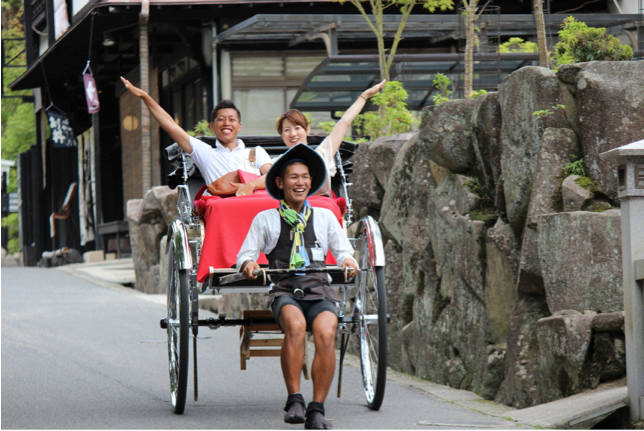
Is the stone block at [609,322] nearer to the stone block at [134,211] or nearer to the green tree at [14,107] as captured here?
the stone block at [134,211]

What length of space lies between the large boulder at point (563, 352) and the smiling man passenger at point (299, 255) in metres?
1.83

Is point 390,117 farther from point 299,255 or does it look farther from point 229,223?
point 299,255

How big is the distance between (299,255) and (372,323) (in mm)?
819

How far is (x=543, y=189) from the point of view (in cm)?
795

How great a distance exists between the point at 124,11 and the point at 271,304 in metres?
17.3

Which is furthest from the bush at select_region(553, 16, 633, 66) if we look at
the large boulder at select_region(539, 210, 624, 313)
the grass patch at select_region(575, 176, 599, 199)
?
the large boulder at select_region(539, 210, 624, 313)

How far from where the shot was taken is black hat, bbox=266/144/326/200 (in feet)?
20.5

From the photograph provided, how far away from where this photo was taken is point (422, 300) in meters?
9.98

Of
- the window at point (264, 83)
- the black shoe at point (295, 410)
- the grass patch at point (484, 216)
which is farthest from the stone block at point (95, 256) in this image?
the black shoe at point (295, 410)

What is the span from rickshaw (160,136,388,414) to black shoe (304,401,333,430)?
0.76m

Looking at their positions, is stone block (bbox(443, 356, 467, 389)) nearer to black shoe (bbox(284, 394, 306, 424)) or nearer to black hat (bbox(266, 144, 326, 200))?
black hat (bbox(266, 144, 326, 200))

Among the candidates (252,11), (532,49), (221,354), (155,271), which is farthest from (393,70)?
(221,354)

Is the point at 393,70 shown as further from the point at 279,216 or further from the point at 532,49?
the point at 279,216

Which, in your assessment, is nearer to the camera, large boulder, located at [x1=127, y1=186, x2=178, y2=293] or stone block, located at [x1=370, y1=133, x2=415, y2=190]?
stone block, located at [x1=370, y1=133, x2=415, y2=190]
